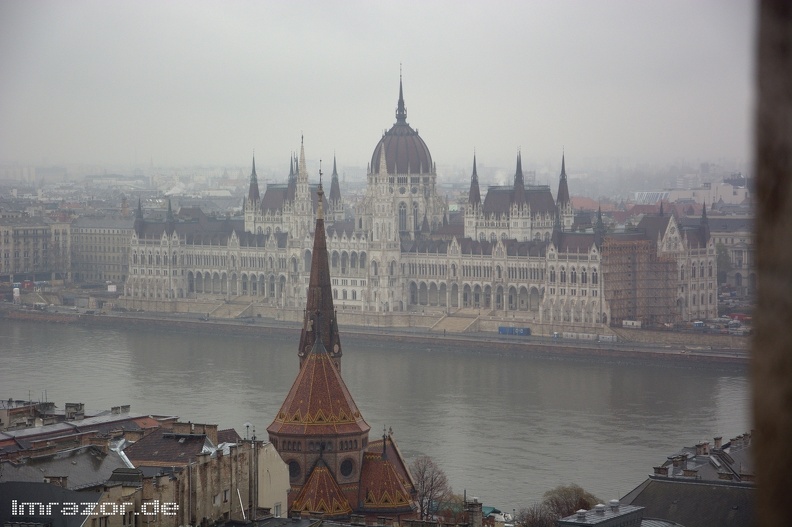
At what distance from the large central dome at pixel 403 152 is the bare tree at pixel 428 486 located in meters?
34.4

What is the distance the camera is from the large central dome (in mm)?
55469

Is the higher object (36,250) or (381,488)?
(36,250)

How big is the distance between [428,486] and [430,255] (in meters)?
33.8

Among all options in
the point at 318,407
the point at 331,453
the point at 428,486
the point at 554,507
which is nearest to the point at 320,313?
the point at 318,407

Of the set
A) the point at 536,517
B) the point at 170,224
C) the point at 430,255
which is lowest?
the point at 536,517

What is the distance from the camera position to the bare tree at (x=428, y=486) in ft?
53.7

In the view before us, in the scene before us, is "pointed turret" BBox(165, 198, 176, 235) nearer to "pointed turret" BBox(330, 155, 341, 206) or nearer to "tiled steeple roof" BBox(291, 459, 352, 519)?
"pointed turret" BBox(330, 155, 341, 206)

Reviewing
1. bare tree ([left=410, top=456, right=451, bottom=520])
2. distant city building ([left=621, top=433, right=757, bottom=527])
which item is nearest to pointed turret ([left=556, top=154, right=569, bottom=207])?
bare tree ([left=410, top=456, right=451, bottom=520])

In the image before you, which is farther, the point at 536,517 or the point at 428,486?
the point at 428,486

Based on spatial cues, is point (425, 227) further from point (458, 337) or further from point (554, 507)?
point (554, 507)

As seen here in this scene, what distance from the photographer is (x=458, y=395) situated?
34.0 m

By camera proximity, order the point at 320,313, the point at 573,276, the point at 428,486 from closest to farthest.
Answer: the point at 320,313, the point at 428,486, the point at 573,276

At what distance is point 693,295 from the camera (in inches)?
1930

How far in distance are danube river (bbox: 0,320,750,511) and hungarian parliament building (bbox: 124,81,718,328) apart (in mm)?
4708
